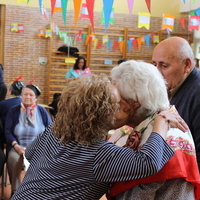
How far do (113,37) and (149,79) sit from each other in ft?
30.2

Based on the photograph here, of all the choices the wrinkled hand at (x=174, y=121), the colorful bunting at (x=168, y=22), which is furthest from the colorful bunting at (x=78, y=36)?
the wrinkled hand at (x=174, y=121)

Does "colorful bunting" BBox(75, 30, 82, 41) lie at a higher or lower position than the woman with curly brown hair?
higher

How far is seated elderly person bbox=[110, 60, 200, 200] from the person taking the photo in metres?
1.20

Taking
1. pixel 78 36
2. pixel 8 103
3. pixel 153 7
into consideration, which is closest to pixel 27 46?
pixel 78 36

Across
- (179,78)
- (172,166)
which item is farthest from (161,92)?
(179,78)

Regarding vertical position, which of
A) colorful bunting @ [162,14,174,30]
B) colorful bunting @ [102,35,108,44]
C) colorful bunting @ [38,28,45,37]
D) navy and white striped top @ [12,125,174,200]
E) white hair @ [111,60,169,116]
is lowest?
navy and white striped top @ [12,125,174,200]

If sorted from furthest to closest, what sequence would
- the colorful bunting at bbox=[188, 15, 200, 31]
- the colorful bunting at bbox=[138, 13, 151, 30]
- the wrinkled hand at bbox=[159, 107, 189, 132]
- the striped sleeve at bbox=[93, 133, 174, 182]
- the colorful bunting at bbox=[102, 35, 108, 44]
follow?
the colorful bunting at bbox=[102, 35, 108, 44] < the colorful bunting at bbox=[138, 13, 151, 30] < the colorful bunting at bbox=[188, 15, 200, 31] < the wrinkled hand at bbox=[159, 107, 189, 132] < the striped sleeve at bbox=[93, 133, 174, 182]

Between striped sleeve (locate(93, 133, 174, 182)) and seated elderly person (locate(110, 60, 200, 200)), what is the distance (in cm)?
4

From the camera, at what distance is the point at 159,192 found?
1.23 metres

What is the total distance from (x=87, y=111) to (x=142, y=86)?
9.6 inches

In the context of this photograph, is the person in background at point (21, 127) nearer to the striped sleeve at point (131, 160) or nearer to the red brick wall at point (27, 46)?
the striped sleeve at point (131, 160)

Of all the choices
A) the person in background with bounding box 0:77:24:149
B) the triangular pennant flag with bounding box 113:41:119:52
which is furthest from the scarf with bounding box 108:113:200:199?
the triangular pennant flag with bounding box 113:41:119:52

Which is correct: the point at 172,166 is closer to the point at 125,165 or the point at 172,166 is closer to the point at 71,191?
the point at 125,165

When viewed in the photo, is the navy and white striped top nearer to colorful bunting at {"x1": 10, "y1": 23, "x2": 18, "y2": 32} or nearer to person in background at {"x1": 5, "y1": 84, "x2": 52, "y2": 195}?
person in background at {"x1": 5, "y1": 84, "x2": 52, "y2": 195}
